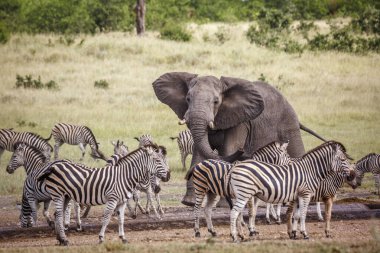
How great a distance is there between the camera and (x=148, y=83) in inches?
1478

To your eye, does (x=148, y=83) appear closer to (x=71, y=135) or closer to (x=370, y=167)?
(x=71, y=135)

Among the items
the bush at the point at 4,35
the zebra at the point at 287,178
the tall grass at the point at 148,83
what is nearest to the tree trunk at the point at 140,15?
the tall grass at the point at 148,83

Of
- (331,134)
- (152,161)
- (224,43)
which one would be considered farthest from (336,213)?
(224,43)

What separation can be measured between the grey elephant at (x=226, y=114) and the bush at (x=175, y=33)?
98.5 feet

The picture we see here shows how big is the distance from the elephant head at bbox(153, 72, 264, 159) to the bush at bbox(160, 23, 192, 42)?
30.4 meters

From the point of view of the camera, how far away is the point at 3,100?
33.9 meters

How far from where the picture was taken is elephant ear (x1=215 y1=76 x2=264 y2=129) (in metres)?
17.1

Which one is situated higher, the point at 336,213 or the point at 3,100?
the point at 3,100

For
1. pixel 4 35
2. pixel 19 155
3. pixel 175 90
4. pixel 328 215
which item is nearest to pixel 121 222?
pixel 328 215

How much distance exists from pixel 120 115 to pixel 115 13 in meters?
23.9

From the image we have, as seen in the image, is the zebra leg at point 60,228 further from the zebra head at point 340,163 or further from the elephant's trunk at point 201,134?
the zebra head at point 340,163

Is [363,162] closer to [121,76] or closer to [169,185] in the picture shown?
[169,185]

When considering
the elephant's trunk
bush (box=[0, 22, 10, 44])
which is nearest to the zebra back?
the elephant's trunk

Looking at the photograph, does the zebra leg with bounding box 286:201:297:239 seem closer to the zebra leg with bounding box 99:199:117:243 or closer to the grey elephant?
the grey elephant
